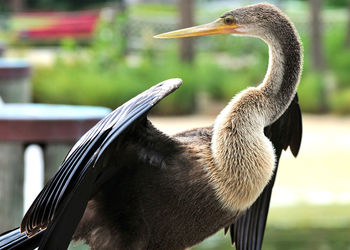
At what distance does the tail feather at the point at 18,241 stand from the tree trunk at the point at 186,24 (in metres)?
9.05

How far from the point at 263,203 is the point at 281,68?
69 cm

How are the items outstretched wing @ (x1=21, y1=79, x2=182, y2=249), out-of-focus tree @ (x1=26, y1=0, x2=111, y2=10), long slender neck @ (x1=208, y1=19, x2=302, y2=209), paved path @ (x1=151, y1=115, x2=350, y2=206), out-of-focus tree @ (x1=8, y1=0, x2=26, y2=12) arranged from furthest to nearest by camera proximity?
out-of-focus tree @ (x1=26, y1=0, x2=111, y2=10) < out-of-focus tree @ (x1=8, y1=0, x2=26, y2=12) < paved path @ (x1=151, y1=115, x2=350, y2=206) < long slender neck @ (x1=208, y1=19, x2=302, y2=209) < outstretched wing @ (x1=21, y1=79, x2=182, y2=249)

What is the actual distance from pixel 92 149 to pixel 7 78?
3979 mm

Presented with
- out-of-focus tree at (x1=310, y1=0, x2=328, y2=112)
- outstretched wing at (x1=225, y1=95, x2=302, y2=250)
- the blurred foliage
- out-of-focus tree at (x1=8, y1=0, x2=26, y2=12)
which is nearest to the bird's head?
outstretched wing at (x1=225, y1=95, x2=302, y2=250)

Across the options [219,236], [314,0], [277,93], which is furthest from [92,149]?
[314,0]

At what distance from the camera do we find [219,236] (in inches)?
242

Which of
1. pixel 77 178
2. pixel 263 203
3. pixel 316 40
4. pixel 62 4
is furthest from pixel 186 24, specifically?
pixel 77 178

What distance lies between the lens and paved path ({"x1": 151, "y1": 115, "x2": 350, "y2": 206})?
22.8 feet

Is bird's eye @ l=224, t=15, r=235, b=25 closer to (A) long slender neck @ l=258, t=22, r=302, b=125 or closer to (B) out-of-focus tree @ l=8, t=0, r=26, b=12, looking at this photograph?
(A) long slender neck @ l=258, t=22, r=302, b=125

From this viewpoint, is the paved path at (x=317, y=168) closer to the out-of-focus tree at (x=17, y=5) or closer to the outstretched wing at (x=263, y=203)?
the outstretched wing at (x=263, y=203)

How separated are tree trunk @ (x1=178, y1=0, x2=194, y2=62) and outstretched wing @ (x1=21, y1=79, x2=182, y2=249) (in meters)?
9.28

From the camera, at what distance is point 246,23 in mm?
2740

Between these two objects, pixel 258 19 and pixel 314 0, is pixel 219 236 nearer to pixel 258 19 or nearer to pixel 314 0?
pixel 258 19

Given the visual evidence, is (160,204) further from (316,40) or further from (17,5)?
(17,5)
